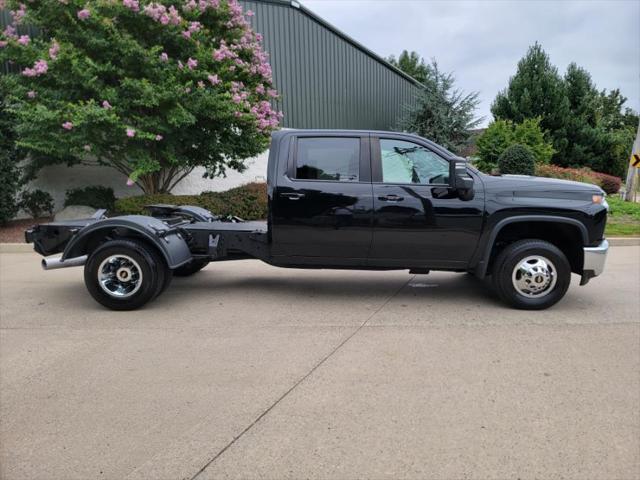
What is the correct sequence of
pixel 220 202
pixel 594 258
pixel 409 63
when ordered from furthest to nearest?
1. pixel 409 63
2. pixel 220 202
3. pixel 594 258

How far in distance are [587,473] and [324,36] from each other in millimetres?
19708

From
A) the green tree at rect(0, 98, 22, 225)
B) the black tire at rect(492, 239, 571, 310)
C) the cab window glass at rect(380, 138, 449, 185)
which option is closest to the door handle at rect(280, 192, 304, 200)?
the cab window glass at rect(380, 138, 449, 185)

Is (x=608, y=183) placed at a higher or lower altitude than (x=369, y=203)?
higher

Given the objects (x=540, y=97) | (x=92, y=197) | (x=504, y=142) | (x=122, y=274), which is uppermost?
(x=540, y=97)

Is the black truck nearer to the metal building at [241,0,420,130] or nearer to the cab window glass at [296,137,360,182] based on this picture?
the cab window glass at [296,137,360,182]

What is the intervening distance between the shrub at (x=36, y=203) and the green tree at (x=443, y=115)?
15.2 meters

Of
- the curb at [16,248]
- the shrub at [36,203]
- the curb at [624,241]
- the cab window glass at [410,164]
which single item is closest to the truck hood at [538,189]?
the cab window glass at [410,164]

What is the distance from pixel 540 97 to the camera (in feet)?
83.5

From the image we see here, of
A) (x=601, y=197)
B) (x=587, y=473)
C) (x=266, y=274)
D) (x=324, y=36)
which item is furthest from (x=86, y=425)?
(x=324, y=36)

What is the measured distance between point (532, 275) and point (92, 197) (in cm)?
1170

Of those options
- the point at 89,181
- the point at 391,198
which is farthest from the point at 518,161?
the point at 89,181

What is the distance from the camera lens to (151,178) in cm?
1295

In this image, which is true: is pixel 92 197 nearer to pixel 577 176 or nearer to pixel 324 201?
pixel 324 201

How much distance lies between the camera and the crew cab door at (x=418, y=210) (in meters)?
5.14
